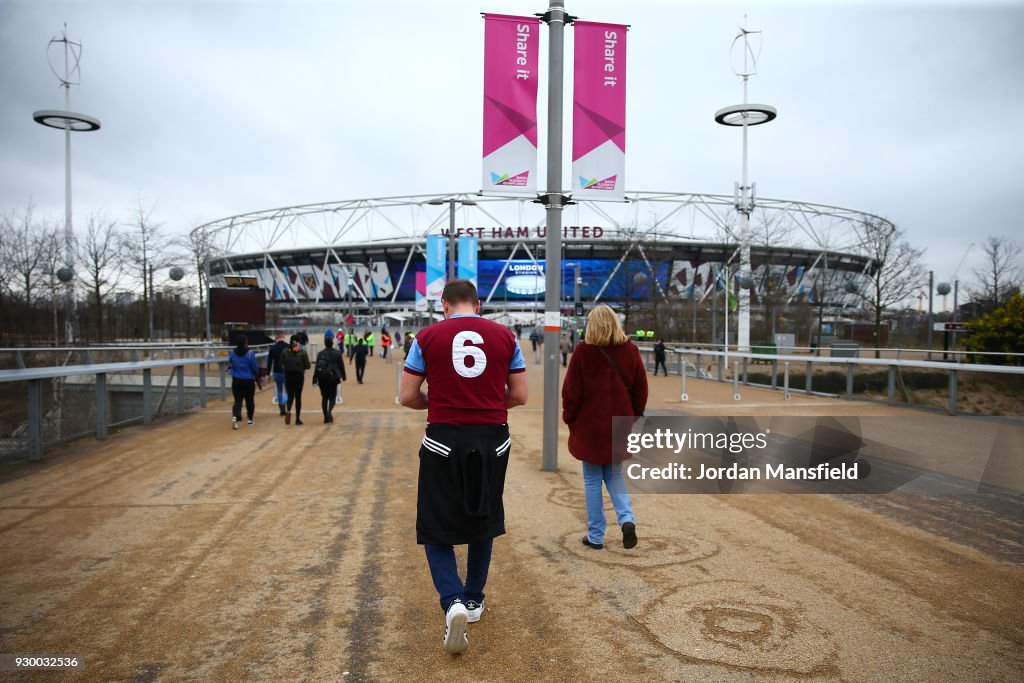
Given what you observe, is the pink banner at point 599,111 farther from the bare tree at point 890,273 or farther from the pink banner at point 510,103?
the bare tree at point 890,273

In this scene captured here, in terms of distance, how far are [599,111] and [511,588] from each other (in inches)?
228

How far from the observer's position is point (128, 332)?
3494 centimetres

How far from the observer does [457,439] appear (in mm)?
3383

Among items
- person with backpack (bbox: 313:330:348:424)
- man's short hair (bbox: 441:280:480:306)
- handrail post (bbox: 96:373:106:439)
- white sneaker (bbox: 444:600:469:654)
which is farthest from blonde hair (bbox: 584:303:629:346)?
handrail post (bbox: 96:373:106:439)

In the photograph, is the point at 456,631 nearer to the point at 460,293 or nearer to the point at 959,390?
the point at 460,293

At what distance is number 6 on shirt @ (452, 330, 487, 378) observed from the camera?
3424 mm

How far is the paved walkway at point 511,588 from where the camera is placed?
323 cm

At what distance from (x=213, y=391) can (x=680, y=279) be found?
231 ft

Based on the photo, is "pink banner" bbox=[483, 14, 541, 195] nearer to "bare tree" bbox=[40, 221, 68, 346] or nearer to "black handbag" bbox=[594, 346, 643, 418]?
"black handbag" bbox=[594, 346, 643, 418]

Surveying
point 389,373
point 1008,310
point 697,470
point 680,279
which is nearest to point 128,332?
point 389,373

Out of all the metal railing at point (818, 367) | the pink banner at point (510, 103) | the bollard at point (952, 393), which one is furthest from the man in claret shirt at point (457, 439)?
the bollard at point (952, 393)

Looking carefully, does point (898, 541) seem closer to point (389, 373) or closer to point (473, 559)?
point (473, 559)

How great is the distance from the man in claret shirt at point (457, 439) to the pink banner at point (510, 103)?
467 cm

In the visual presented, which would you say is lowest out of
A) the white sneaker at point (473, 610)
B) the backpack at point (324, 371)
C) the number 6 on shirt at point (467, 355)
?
the white sneaker at point (473, 610)
